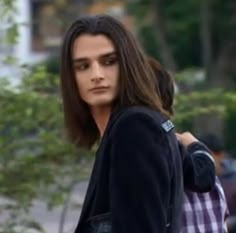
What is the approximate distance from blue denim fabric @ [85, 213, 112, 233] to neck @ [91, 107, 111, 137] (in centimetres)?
27

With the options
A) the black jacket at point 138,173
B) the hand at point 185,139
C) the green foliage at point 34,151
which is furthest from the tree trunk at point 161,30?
the black jacket at point 138,173

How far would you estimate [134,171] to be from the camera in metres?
2.84

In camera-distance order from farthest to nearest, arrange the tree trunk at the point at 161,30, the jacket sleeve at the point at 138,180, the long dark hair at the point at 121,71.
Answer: the tree trunk at the point at 161,30 → the long dark hair at the point at 121,71 → the jacket sleeve at the point at 138,180

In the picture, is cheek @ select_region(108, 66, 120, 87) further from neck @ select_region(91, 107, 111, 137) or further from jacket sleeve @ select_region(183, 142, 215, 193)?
jacket sleeve @ select_region(183, 142, 215, 193)

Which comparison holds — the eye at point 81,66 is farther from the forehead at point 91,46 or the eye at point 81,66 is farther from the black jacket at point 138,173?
the black jacket at point 138,173

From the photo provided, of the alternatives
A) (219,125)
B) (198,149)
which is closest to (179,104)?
(198,149)

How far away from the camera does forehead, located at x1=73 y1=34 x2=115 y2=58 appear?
3016mm

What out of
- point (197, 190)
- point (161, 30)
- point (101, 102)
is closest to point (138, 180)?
point (101, 102)

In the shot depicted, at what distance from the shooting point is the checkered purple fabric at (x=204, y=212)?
124 inches

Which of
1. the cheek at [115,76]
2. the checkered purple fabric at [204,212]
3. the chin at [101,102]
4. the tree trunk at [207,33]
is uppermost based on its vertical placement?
the cheek at [115,76]

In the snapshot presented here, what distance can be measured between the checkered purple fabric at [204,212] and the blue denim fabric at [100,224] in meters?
0.30

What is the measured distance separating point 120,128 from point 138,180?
6.1 inches

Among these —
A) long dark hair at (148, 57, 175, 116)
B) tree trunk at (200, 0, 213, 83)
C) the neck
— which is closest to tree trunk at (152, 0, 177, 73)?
tree trunk at (200, 0, 213, 83)

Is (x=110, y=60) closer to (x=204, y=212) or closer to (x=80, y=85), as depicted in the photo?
(x=80, y=85)
